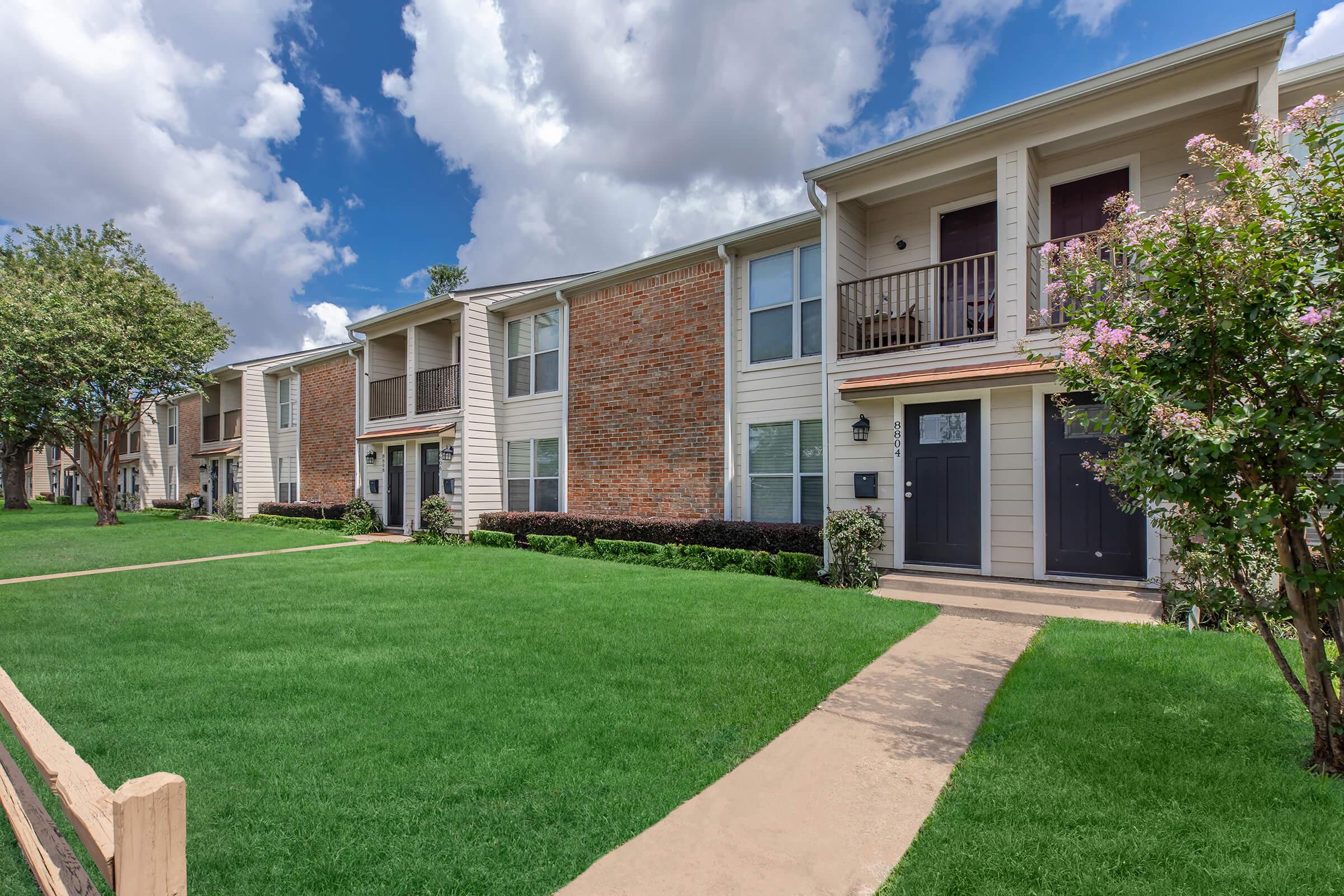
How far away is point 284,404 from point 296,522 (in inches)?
206

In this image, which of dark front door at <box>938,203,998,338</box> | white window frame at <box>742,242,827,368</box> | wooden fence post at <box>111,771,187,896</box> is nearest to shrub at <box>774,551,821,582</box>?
white window frame at <box>742,242,827,368</box>

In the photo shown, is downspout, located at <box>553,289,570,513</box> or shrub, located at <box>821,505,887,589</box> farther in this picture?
downspout, located at <box>553,289,570,513</box>

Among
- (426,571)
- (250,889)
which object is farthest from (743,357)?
(250,889)

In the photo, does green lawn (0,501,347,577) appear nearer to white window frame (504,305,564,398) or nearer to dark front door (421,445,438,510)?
dark front door (421,445,438,510)

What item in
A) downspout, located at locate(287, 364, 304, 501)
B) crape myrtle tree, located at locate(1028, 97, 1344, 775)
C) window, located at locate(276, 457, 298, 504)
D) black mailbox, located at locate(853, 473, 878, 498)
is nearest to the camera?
crape myrtle tree, located at locate(1028, 97, 1344, 775)

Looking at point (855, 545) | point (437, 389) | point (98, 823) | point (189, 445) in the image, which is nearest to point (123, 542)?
point (437, 389)

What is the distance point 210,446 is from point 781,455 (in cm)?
2455

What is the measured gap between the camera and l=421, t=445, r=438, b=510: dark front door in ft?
50.6

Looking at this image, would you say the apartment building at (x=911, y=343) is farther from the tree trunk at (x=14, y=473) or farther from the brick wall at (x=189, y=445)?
the tree trunk at (x=14, y=473)

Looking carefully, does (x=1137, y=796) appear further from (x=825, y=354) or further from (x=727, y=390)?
(x=727, y=390)

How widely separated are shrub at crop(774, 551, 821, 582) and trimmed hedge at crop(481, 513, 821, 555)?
265 mm

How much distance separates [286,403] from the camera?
2156 cm

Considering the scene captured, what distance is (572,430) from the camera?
12.9 m

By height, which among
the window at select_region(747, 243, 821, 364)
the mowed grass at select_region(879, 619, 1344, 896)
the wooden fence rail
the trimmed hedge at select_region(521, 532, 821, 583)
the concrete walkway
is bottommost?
the concrete walkway
